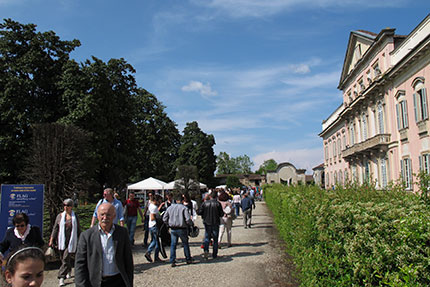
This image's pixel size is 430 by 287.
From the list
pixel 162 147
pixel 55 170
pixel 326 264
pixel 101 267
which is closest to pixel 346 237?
pixel 326 264

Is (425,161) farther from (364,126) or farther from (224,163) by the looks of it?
(224,163)

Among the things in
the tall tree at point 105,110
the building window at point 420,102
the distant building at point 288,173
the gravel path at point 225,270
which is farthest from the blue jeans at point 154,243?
the distant building at point 288,173

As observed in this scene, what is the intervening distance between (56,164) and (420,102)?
22.6 meters

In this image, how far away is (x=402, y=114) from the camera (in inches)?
1085

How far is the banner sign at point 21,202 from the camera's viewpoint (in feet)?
31.2

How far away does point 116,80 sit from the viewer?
99.1ft

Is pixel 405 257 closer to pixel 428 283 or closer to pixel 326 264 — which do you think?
pixel 428 283

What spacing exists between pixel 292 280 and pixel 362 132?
33.8m

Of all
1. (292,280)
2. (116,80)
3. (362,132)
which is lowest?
(292,280)

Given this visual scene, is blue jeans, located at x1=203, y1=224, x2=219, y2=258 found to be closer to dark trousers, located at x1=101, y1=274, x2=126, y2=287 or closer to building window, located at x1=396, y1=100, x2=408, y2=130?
dark trousers, located at x1=101, y1=274, x2=126, y2=287

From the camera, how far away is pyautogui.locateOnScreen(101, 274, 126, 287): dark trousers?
13.6 ft

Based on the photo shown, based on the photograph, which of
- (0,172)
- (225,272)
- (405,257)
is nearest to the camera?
(405,257)

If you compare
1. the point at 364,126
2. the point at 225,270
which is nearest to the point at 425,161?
the point at 364,126

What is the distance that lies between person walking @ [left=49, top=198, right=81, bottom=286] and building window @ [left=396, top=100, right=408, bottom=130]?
25.1 meters
